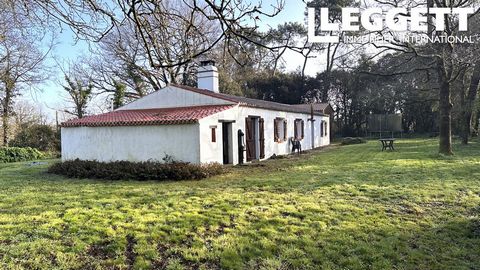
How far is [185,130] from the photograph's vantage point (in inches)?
453

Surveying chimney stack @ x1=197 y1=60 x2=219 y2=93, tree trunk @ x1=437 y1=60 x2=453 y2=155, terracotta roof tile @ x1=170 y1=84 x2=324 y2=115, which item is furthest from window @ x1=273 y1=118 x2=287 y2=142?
tree trunk @ x1=437 y1=60 x2=453 y2=155

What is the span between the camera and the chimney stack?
58.6ft

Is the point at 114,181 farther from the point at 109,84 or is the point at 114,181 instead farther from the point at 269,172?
the point at 109,84

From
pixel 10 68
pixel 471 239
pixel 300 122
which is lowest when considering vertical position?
pixel 471 239

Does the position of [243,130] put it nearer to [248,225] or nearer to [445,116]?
[445,116]

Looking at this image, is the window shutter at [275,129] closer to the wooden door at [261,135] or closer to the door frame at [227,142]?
the wooden door at [261,135]

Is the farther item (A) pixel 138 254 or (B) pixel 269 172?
(B) pixel 269 172

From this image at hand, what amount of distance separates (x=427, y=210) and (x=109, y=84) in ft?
83.4

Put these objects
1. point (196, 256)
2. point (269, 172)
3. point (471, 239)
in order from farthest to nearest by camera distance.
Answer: point (269, 172), point (471, 239), point (196, 256)

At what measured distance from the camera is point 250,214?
231 inches

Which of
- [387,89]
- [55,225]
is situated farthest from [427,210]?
[387,89]

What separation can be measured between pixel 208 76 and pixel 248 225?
13478mm

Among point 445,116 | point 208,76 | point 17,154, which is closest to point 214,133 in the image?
point 208,76

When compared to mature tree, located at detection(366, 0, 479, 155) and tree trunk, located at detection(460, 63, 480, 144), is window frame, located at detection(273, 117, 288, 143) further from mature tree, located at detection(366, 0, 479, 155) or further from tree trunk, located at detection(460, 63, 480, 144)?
tree trunk, located at detection(460, 63, 480, 144)
